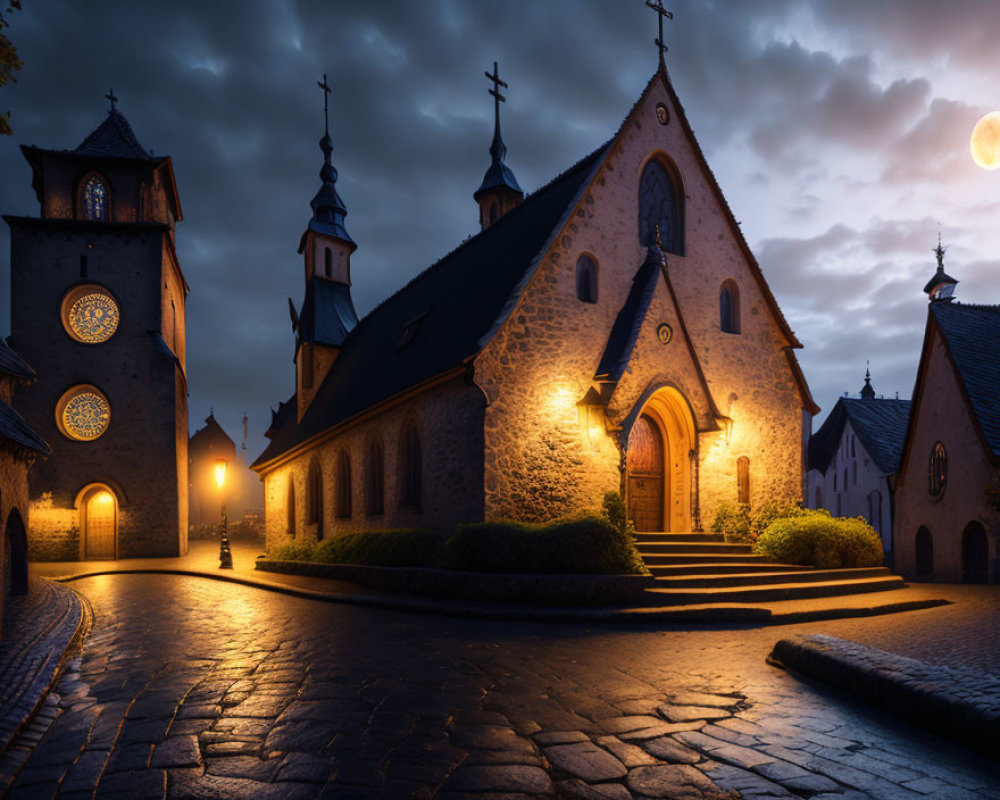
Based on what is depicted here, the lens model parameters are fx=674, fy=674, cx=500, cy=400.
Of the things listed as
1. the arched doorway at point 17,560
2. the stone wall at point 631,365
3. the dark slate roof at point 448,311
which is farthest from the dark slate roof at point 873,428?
the arched doorway at point 17,560

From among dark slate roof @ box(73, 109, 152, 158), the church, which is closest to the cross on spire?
the church

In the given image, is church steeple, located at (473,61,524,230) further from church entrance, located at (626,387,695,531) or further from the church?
church entrance, located at (626,387,695,531)

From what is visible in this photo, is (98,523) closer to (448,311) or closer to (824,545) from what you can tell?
(448,311)

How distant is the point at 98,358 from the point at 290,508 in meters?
10.7

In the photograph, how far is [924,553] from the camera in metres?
20.1

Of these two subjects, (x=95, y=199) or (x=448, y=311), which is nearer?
(x=448, y=311)

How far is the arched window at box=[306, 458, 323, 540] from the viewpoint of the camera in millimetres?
25703

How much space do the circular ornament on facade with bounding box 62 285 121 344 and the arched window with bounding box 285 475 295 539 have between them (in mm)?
10417

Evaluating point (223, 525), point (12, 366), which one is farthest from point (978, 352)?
point (12, 366)

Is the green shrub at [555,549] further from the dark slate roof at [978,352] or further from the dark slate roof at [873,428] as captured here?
the dark slate roof at [873,428]

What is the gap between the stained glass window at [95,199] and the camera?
101 feet

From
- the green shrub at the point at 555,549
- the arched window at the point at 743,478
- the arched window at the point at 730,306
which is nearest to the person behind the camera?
the green shrub at the point at 555,549

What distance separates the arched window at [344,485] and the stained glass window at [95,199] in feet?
58.4

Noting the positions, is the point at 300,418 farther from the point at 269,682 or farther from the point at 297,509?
the point at 269,682
